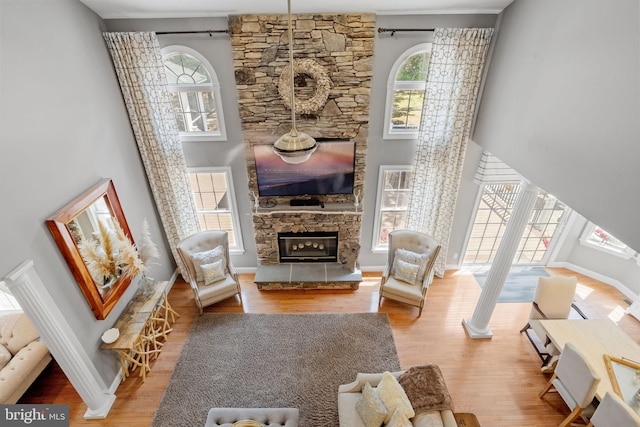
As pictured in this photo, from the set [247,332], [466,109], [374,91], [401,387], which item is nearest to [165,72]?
[374,91]

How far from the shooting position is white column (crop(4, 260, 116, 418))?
2869 millimetres

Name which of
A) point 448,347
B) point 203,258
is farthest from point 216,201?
point 448,347

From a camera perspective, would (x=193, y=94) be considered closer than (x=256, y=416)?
No

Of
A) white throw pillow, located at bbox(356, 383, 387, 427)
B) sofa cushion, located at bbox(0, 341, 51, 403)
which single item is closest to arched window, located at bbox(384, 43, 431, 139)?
white throw pillow, located at bbox(356, 383, 387, 427)

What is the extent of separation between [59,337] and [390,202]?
15.7ft

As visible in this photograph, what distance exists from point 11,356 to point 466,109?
697cm

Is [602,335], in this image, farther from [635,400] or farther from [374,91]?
[374,91]

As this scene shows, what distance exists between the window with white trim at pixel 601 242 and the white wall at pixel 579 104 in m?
3.53

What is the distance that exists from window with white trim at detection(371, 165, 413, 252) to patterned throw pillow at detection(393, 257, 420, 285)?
0.81 m

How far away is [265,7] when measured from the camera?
405 cm

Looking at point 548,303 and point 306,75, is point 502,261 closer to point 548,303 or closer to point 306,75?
point 548,303

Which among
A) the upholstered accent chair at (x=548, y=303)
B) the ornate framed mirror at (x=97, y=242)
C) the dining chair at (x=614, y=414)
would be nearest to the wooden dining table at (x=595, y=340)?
the upholstered accent chair at (x=548, y=303)

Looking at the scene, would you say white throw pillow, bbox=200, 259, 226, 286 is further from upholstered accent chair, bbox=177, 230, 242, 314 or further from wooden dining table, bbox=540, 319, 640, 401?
wooden dining table, bbox=540, 319, 640, 401

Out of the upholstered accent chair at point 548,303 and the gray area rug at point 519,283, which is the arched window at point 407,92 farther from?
the gray area rug at point 519,283
